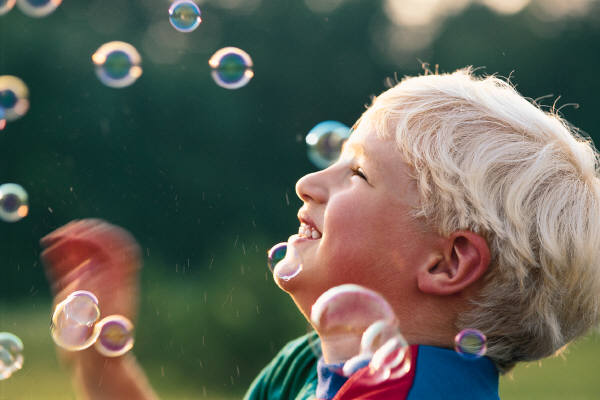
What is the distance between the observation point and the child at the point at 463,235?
1475mm

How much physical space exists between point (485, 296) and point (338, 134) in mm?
699

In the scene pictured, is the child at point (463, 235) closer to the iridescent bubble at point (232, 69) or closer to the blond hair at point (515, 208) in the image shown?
the blond hair at point (515, 208)

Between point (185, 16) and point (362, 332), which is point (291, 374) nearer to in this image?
point (362, 332)

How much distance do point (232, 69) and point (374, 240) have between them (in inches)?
40.2

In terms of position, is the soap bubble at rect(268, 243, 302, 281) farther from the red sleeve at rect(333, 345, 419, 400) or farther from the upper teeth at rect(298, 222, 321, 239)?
the red sleeve at rect(333, 345, 419, 400)

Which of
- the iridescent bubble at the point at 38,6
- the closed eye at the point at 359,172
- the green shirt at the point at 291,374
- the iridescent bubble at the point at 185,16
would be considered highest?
the iridescent bubble at the point at 185,16

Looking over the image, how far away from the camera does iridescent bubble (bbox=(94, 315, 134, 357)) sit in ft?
5.67

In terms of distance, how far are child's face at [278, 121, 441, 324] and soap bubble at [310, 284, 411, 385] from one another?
0.04 metres

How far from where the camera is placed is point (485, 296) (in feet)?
4.90

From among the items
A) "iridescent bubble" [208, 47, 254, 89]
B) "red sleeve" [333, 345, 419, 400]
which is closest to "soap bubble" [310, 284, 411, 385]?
"red sleeve" [333, 345, 419, 400]

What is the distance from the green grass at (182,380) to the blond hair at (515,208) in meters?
3.33

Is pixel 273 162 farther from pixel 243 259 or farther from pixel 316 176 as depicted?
pixel 316 176

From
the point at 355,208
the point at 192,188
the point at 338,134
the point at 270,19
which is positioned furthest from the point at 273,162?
the point at 355,208

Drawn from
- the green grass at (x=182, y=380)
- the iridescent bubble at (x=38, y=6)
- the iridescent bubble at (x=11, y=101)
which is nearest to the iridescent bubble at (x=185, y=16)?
the iridescent bubble at (x=38, y=6)
